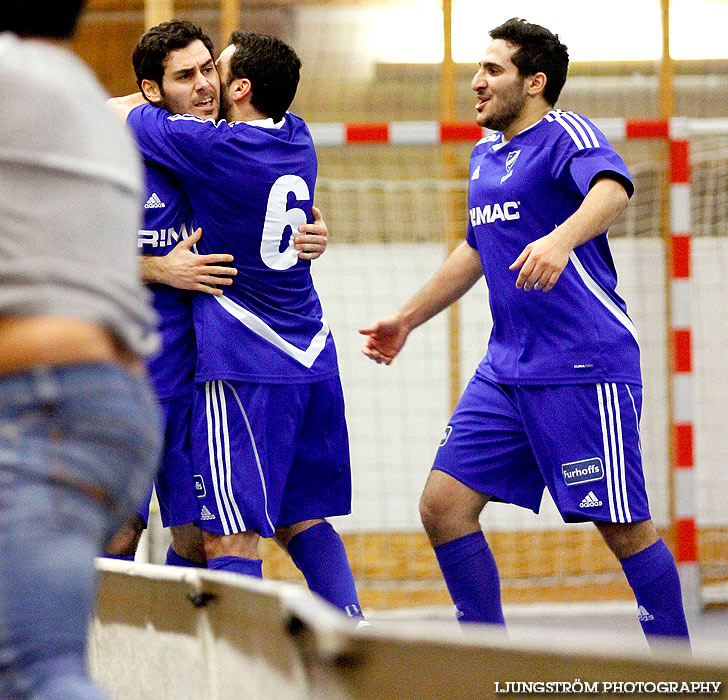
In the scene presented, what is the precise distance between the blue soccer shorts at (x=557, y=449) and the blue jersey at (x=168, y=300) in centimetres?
86

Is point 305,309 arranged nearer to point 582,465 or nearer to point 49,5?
point 582,465

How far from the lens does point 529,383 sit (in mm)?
3393

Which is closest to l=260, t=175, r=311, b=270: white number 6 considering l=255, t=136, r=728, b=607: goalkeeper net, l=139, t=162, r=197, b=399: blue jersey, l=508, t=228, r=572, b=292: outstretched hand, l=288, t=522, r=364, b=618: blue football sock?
l=139, t=162, r=197, b=399: blue jersey

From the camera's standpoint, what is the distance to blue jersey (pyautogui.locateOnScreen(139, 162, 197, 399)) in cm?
326

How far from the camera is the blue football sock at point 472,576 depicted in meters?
3.49

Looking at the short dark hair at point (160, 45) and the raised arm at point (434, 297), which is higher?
the short dark hair at point (160, 45)

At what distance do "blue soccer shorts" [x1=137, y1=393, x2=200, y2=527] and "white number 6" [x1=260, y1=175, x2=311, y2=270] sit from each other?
47cm

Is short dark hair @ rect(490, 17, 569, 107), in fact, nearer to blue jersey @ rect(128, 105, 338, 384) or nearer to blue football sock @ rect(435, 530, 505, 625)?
blue jersey @ rect(128, 105, 338, 384)

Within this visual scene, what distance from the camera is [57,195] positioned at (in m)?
1.37

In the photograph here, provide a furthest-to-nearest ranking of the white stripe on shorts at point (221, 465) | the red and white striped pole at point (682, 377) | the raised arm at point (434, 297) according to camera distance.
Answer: the red and white striped pole at point (682, 377) < the raised arm at point (434, 297) < the white stripe on shorts at point (221, 465)

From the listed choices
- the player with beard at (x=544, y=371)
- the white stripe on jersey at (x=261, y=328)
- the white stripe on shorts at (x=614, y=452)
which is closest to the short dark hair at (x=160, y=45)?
the white stripe on jersey at (x=261, y=328)

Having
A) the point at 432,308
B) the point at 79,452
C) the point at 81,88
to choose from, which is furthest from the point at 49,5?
the point at 432,308

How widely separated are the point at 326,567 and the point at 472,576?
0.47m

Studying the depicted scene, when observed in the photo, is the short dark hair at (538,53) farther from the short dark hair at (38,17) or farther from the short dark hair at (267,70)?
the short dark hair at (38,17)
